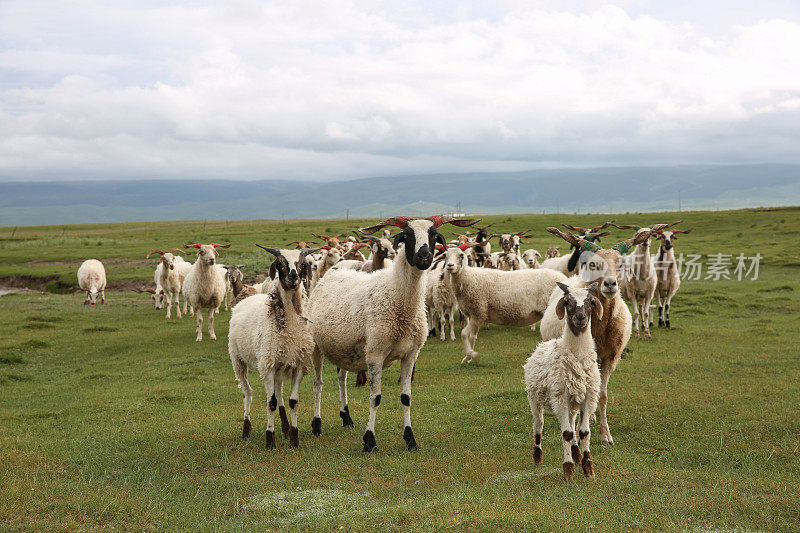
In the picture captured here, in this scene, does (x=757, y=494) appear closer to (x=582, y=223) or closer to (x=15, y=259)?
(x=15, y=259)

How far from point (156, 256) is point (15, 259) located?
11.3 meters

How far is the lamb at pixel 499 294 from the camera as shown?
1611cm

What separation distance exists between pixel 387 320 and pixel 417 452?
6.44 feet

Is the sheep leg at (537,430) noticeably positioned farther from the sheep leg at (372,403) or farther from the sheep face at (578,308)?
the sheep leg at (372,403)

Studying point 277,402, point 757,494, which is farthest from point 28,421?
point 757,494

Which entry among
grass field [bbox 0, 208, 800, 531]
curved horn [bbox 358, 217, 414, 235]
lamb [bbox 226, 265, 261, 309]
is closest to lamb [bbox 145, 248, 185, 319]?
grass field [bbox 0, 208, 800, 531]

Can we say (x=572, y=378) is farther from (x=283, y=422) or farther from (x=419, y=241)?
(x=283, y=422)

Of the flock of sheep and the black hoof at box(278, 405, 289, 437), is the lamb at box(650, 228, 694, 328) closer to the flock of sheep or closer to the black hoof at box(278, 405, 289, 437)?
the flock of sheep

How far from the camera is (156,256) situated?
146ft

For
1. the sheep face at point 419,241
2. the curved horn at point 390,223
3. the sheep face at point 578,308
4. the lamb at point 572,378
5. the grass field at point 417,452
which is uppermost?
the curved horn at point 390,223

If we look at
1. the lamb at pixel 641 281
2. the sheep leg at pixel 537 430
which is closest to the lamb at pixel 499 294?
the lamb at pixel 641 281

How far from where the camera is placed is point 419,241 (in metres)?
8.89

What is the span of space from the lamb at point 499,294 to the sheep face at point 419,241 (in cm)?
712

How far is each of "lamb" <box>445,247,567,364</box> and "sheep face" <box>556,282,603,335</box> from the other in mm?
7815
